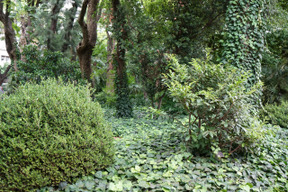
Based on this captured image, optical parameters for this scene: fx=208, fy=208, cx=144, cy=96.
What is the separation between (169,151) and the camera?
346 centimetres

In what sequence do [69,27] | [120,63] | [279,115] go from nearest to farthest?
[279,115] < [120,63] < [69,27]

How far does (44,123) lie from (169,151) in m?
1.97

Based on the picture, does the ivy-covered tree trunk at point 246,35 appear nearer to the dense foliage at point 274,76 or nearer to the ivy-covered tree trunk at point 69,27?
the dense foliage at point 274,76

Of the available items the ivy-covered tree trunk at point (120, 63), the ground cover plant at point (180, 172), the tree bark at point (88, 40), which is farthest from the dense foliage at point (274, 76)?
the tree bark at point (88, 40)

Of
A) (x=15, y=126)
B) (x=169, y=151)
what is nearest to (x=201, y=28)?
(x=169, y=151)

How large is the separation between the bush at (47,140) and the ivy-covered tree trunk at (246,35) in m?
4.05

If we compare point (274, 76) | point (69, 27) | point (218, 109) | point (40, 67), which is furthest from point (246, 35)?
point (69, 27)

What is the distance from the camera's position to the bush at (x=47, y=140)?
2314 mm

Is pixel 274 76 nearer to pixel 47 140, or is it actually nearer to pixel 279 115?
pixel 279 115

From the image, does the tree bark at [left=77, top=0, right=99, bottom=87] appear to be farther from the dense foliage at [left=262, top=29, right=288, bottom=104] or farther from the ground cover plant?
the dense foliage at [left=262, top=29, right=288, bottom=104]

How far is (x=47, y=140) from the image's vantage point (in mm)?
2430

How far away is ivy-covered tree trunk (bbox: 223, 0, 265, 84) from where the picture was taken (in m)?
5.25

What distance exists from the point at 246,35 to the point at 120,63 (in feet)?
13.7

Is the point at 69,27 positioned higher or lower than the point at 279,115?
higher
